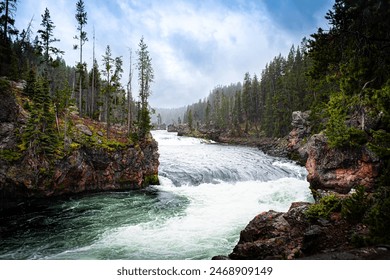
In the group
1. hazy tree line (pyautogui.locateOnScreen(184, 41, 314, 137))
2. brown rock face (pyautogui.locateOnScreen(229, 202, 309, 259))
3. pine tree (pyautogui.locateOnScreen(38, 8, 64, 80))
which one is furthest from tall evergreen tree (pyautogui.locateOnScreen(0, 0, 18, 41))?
hazy tree line (pyautogui.locateOnScreen(184, 41, 314, 137))

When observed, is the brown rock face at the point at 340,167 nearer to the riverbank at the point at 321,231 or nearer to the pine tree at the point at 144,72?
the riverbank at the point at 321,231

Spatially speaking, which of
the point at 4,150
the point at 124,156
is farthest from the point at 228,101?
the point at 4,150

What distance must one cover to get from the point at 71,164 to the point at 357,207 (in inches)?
685

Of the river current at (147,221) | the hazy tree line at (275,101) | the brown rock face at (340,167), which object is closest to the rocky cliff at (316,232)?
the brown rock face at (340,167)

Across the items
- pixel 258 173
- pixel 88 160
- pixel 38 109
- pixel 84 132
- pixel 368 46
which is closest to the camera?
pixel 368 46

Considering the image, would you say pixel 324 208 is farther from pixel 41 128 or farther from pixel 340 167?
pixel 41 128

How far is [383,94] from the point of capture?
6598mm

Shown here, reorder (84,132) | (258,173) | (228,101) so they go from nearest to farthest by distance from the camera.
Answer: (84,132) → (258,173) → (228,101)

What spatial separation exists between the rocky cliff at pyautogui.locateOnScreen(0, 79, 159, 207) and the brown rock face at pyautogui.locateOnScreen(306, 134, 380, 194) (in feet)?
44.3

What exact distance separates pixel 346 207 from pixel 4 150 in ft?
60.3

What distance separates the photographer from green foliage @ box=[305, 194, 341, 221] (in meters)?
6.95

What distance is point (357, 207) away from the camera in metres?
6.30

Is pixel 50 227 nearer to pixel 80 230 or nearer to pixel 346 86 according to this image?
pixel 80 230

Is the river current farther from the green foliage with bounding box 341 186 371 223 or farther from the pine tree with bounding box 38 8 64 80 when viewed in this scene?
the pine tree with bounding box 38 8 64 80
